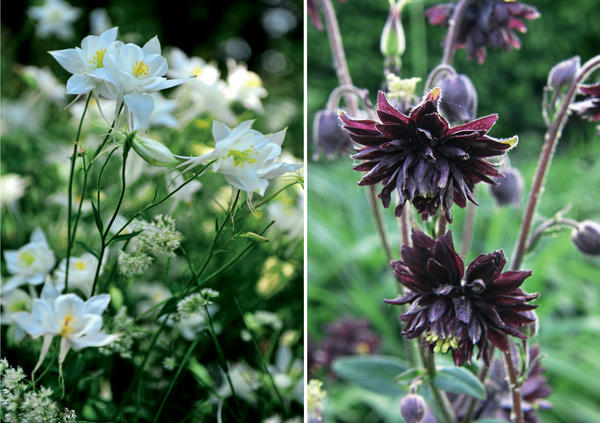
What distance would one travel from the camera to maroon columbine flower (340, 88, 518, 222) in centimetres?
34

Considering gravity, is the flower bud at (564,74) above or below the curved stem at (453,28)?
below

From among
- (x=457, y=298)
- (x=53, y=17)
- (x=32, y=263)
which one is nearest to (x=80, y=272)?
(x=32, y=263)

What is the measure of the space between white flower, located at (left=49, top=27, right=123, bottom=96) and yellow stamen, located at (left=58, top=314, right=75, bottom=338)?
141 millimetres

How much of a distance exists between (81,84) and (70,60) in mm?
23

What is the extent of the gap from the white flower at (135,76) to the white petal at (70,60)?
1.0 inches

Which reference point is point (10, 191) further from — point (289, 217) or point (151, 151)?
point (151, 151)

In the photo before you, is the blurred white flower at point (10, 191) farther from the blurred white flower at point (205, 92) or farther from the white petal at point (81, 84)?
the white petal at point (81, 84)

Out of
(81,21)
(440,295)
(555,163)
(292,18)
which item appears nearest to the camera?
(440,295)

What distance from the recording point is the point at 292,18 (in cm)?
217

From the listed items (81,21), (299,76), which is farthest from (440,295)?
(81,21)

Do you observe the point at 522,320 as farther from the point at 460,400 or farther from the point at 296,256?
the point at 296,256

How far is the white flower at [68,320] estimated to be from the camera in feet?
1.29

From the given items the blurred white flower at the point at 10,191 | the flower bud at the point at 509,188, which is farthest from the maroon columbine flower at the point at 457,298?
the blurred white flower at the point at 10,191

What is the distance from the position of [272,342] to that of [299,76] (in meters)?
1.48
